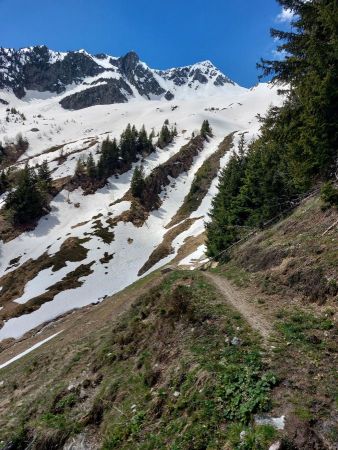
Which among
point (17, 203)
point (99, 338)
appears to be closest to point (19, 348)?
point (99, 338)

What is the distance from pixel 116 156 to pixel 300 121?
96.5 meters

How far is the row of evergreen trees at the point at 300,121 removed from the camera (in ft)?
64.2

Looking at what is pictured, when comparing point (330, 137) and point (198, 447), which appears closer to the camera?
point (198, 447)

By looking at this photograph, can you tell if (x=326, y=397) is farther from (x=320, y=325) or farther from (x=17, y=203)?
(x=17, y=203)

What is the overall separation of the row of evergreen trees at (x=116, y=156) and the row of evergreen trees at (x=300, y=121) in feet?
262

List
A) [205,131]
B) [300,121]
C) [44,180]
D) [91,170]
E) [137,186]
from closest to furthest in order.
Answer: [300,121]
[44,180]
[137,186]
[91,170]
[205,131]

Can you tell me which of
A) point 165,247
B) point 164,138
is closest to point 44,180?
point 165,247

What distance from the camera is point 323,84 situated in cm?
1897

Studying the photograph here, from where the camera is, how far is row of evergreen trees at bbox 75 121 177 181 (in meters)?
106

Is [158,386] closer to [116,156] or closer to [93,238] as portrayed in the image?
[93,238]

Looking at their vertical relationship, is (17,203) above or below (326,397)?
above

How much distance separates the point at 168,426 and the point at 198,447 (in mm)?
1441

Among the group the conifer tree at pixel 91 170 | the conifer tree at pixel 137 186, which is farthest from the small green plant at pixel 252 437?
the conifer tree at pixel 91 170

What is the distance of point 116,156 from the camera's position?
114188mm
